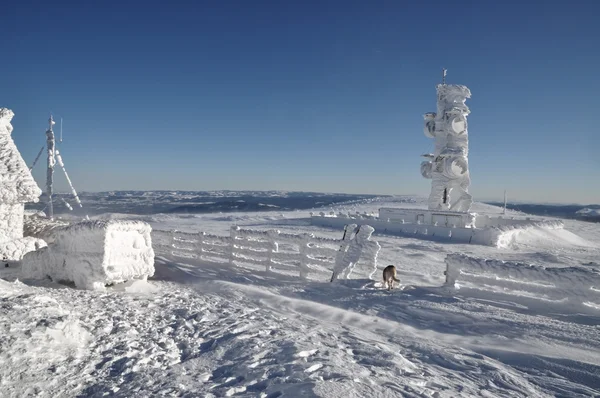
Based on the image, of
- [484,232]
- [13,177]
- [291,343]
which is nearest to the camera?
[291,343]

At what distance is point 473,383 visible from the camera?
451 cm

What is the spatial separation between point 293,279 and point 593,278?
670 centimetres

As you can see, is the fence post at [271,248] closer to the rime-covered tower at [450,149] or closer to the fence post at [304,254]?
the fence post at [304,254]

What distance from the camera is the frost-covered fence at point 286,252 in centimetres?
988

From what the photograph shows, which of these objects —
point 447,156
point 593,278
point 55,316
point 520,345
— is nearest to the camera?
point 55,316

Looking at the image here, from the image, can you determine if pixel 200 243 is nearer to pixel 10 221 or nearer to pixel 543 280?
pixel 10 221

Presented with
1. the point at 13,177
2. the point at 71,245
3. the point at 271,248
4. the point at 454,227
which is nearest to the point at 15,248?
the point at 13,177

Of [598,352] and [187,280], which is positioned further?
[187,280]

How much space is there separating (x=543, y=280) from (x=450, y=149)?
20.8m

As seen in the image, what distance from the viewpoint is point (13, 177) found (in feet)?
34.4

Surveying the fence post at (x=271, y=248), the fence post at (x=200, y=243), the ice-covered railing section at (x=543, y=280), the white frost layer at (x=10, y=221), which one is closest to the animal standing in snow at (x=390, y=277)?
the ice-covered railing section at (x=543, y=280)

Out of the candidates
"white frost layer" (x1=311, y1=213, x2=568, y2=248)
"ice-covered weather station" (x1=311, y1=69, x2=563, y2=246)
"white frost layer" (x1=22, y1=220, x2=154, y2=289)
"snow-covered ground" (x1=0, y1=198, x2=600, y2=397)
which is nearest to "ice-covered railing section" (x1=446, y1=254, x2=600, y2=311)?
"snow-covered ground" (x1=0, y1=198, x2=600, y2=397)

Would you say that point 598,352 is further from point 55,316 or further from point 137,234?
point 137,234

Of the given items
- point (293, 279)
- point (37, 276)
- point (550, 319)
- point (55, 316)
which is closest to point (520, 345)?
point (550, 319)
